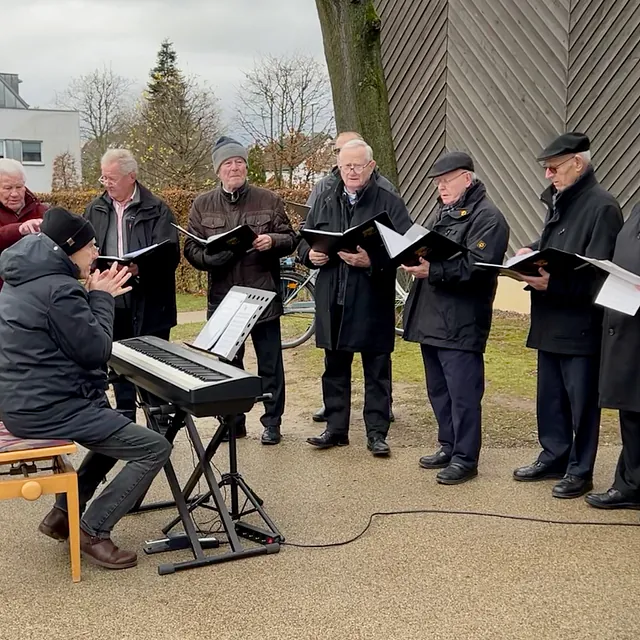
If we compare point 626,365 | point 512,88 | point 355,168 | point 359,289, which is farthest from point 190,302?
point 626,365

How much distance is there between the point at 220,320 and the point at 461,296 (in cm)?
147

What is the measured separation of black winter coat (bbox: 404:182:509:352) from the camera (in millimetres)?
4984

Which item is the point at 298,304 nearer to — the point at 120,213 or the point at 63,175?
the point at 120,213

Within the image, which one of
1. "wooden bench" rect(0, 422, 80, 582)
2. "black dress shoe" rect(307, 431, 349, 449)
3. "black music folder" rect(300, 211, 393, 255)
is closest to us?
"wooden bench" rect(0, 422, 80, 582)

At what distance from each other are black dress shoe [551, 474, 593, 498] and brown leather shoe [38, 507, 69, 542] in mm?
2673

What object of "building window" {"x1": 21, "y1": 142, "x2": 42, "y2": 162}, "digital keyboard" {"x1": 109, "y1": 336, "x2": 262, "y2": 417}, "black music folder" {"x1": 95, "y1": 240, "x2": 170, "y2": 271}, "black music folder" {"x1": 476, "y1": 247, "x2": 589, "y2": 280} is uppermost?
"building window" {"x1": 21, "y1": 142, "x2": 42, "y2": 162}

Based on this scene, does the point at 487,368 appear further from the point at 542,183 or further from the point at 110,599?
the point at 110,599

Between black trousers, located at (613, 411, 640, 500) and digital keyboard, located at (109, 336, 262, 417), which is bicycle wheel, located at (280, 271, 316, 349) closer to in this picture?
digital keyboard, located at (109, 336, 262, 417)

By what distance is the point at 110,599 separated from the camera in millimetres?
3705

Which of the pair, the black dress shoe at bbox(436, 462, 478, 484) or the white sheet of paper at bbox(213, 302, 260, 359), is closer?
the white sheet of paper at bbox(213, 302, 260, 359)

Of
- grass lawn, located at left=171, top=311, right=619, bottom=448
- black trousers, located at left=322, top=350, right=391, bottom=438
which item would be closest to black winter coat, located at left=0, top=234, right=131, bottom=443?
black trousers, located at left=322, top=350, right=391, bottom=438

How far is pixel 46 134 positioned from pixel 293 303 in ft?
126

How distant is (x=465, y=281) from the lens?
4996mm

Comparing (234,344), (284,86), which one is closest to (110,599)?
(234,344)
